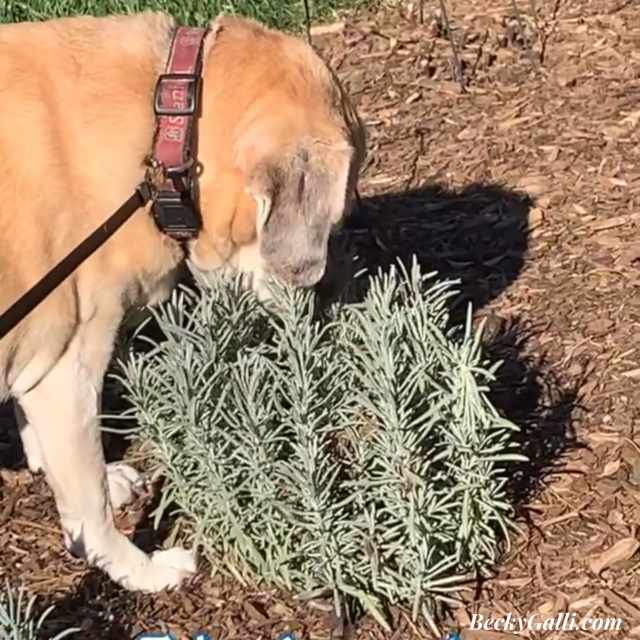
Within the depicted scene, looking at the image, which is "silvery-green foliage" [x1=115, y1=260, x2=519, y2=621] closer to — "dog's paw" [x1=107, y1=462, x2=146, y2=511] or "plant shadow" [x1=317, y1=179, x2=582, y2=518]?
"plant shadow" [x1=317, y1=179, x2=582, y2=518]

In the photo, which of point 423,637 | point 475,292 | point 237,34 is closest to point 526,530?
point 423,637

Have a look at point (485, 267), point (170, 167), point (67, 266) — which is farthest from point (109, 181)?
point (485, 267)

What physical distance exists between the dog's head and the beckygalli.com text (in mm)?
934

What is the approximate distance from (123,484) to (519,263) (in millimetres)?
1596

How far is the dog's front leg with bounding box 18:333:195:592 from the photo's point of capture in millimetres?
3238

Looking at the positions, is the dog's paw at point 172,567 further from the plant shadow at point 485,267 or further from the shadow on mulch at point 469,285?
the plant shadow at point 485,267

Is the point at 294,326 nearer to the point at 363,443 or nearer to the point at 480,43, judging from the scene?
the point at 363,443

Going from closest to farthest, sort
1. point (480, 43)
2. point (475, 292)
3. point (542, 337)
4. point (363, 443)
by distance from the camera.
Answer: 1. point (363, 443)
2. point (542, 337)
3. point (475, 292)
4. point (480, 43)

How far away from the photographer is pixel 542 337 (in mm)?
4066

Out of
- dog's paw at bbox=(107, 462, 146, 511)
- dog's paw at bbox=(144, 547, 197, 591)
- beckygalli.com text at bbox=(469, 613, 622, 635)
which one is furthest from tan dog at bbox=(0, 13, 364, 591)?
beckygalli.com text at bbox=(469, 613, 622, 635)

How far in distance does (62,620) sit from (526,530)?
1.21 metres

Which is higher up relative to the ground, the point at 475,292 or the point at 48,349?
the point at 48,349

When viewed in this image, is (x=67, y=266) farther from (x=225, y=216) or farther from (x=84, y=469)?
(x=84, y=469)

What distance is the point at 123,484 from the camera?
3729 millimetres
